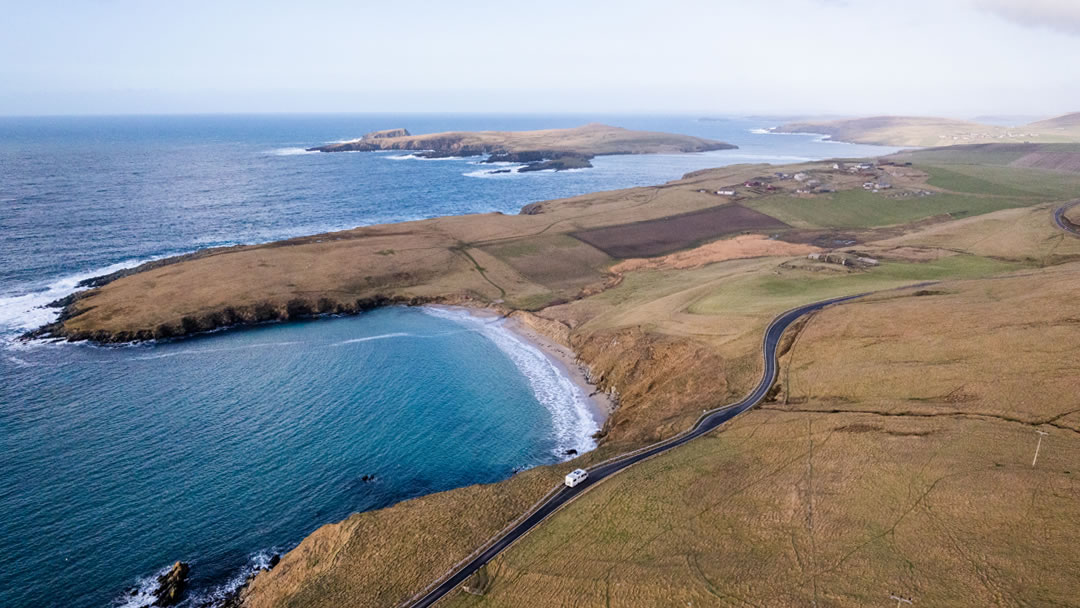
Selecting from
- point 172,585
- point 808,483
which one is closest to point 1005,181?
point 808,483

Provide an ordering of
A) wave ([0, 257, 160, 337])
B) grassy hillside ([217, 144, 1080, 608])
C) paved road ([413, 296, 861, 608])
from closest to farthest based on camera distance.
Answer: grassy hillside ([217, 144, 1080, 608]) → paved road ([413, 296, 861, 608]) → wave ([0, 257, 160, 337])

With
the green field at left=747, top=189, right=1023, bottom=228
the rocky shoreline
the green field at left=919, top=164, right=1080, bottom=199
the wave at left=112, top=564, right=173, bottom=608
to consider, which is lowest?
the wave at left=112, top=564, right=173, bottom=608

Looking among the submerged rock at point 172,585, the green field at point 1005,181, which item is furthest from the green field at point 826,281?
the green field at point 1005,181

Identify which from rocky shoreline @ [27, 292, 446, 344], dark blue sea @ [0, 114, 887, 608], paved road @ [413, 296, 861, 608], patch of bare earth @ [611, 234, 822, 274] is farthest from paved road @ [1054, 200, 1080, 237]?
rocky shoreline @ [27, 292, 446, 344]

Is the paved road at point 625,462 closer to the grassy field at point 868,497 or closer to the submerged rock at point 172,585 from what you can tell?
the grassy field at point 868,497

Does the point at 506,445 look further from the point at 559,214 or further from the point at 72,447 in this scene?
the point at 559,214

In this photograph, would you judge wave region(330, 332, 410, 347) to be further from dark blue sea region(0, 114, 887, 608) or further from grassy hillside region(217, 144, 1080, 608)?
grassy hillside region(217, 144, 1080, 608)

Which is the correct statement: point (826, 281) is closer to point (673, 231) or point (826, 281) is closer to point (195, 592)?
point (673, 231)
